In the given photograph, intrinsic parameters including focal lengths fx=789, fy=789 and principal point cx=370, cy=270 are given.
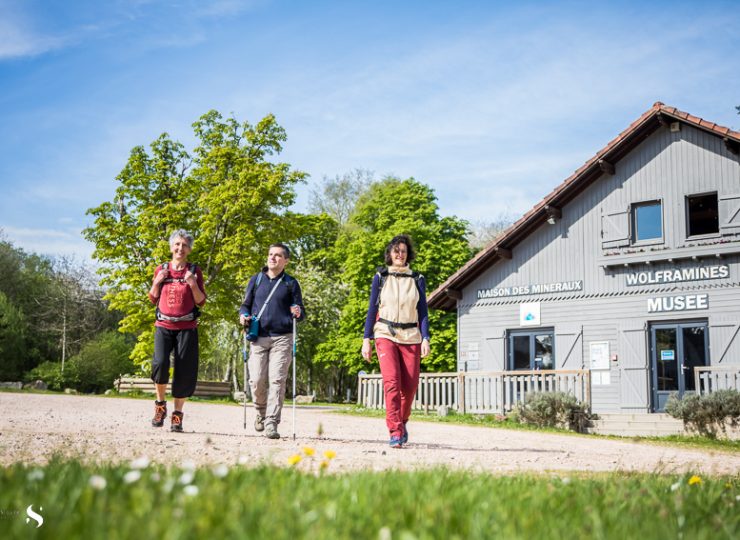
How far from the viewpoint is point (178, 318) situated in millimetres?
8977

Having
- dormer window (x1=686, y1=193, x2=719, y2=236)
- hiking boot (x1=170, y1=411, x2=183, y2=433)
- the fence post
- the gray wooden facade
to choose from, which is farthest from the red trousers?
dormer window (x1=686, y1=193, x2=719, y2=236)

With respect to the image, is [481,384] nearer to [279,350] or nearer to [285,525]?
[279,350]

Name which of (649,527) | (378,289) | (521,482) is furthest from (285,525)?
(378,289)

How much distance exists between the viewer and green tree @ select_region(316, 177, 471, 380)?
37469 millimetres

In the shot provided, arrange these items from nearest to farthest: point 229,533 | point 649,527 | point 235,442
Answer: point 229,533 < point 649,527 < point 235,442

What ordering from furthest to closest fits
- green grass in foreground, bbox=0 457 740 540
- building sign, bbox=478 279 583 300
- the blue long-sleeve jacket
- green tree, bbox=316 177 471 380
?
green tree, bbox=316 177 471 380 → building sign, bbox=478 279 583 300 → the blue long-sleeve jacket → green grass in foreground, bbox=0 457 740 540

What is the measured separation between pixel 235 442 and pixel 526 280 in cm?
Answer: 1828

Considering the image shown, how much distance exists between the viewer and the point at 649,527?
302cm

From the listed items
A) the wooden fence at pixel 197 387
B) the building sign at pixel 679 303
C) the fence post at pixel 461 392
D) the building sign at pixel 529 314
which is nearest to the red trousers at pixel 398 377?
the fence post at pixel 461 392

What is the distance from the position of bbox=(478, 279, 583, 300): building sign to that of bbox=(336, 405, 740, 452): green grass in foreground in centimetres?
495

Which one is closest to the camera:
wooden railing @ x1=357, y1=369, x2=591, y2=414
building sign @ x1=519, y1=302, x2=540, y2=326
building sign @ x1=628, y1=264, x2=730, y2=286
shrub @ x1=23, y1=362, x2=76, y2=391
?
wooden railing @ x1=357, y1=369, x2=591, y2=414

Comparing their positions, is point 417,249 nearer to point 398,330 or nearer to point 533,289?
point 533,289

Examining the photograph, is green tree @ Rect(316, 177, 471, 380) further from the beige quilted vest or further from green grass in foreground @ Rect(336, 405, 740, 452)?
the beige quilted vest

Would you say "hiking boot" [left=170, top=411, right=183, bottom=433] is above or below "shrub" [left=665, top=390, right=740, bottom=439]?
above
